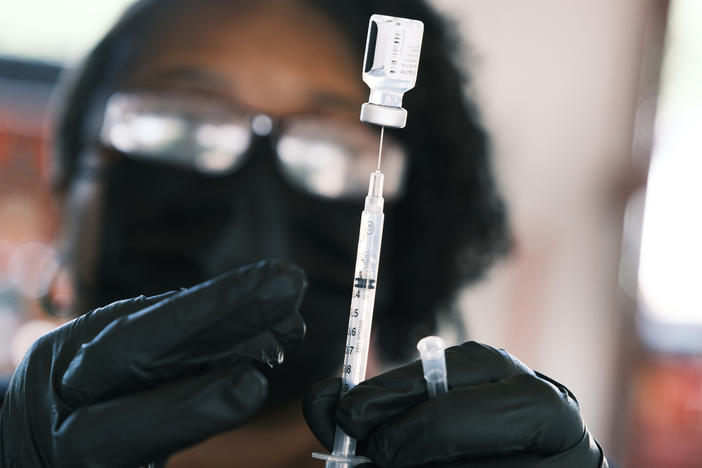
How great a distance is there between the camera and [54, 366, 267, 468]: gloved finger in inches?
21.1

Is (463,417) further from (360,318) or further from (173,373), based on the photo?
(173,373)

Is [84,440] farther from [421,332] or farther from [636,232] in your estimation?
[636,232]

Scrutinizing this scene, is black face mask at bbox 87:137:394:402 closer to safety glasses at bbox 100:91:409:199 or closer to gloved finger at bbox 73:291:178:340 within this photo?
safety glasses at bbox 100:91:409:199

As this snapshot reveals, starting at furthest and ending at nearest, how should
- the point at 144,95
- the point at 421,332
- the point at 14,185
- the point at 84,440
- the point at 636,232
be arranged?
the point at 636,232 < the point at 14,185 < the point at 421,332 < the point at 144,95 < the point at 84,440

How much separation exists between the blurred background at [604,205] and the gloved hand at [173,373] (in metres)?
1.63

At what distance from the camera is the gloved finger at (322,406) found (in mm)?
607

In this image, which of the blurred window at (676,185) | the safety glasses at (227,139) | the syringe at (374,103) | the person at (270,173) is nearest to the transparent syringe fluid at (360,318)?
the syringe at (374,103)

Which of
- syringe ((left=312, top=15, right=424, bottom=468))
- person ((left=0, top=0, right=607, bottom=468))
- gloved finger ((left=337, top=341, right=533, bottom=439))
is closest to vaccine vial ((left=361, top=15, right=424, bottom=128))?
syringe ((left=312, top=15, right=424, bottom=468))

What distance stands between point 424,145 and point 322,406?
0.99 m

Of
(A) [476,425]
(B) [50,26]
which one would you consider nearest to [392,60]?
(A) [476,425]

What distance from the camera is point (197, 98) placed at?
1.37 m

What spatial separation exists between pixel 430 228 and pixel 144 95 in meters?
0.70

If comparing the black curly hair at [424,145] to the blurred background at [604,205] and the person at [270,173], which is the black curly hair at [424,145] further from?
the blurred background at [604,205]

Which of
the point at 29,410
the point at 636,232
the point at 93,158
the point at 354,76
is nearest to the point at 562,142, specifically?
the point at 636,232
